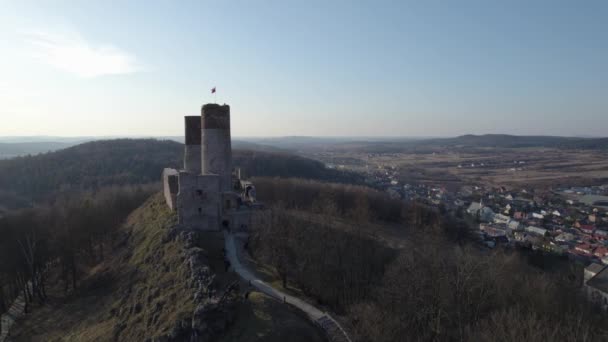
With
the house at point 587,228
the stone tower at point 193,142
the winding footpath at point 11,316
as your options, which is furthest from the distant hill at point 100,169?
the house at point 587,228

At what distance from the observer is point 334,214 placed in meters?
47.9

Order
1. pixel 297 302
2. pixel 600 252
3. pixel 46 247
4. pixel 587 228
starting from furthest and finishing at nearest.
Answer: pixel 587 228 → pixel 600 252 → pixel 46 247 → pixel 297 302

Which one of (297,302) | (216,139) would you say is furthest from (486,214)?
(297,302)

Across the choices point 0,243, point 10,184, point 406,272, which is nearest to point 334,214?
point 406,272

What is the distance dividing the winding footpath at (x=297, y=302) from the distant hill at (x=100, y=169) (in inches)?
2363

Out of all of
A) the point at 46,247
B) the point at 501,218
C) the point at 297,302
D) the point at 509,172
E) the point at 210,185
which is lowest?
the point at 501,218

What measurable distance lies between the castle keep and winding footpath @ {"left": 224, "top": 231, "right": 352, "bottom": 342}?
375 cm

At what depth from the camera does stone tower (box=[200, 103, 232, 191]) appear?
98.5ft

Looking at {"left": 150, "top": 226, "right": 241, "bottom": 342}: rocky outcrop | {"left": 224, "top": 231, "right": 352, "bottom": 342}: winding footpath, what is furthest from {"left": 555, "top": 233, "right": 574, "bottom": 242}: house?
{"left": 150, "top": 226, "right": 241, "bottom": 342}: rocky outcrop

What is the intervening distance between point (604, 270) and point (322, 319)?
31360mm

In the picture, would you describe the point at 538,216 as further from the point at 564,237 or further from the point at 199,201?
the point at 199,201

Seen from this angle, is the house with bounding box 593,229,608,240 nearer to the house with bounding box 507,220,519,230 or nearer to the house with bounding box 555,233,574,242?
the house with bounding box 555,233,574,242

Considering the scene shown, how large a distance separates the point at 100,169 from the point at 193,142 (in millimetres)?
72284

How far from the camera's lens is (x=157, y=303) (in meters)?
20.2
